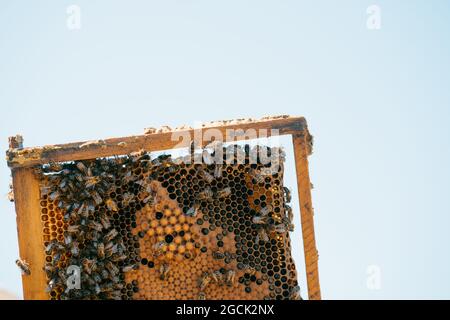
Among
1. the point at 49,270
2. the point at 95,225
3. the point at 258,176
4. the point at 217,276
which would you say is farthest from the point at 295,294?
the point at 49,270

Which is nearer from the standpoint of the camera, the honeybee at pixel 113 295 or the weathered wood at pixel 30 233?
the honeybee at pixel 113 295

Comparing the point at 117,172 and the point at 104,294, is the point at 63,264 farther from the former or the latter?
the point at 117,172

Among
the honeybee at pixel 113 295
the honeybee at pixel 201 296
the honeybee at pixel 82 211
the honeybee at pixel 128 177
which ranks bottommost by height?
the honeybee at pixel 201 296

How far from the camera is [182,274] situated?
15.8 metres

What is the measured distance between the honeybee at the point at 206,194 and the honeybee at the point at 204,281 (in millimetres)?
1406

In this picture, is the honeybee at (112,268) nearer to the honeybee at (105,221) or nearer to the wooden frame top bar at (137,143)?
the honeybee at (105,221)

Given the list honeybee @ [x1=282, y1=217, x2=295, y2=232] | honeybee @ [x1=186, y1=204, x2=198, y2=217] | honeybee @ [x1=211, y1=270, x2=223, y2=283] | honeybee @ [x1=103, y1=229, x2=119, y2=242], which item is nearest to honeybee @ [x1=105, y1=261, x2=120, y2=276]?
honeybee @ [x1=103, y1=229, x2=119, y2=242]

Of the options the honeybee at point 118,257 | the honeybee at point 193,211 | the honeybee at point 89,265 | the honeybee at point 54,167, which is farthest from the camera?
the honeybee at point 54,167

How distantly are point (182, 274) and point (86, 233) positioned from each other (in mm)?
1969

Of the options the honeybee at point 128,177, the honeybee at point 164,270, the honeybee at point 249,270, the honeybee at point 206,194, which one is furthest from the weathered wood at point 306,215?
the honeybee at point 128,177

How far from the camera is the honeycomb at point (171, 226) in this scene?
15.7m

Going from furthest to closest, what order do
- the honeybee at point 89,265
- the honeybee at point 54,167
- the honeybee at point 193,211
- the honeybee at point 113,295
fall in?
1. the honeybee at point 54,167
2. the honeybee at point 193,211
3. the honeybee at point 113,295
4. the honeybee at point 89,265
